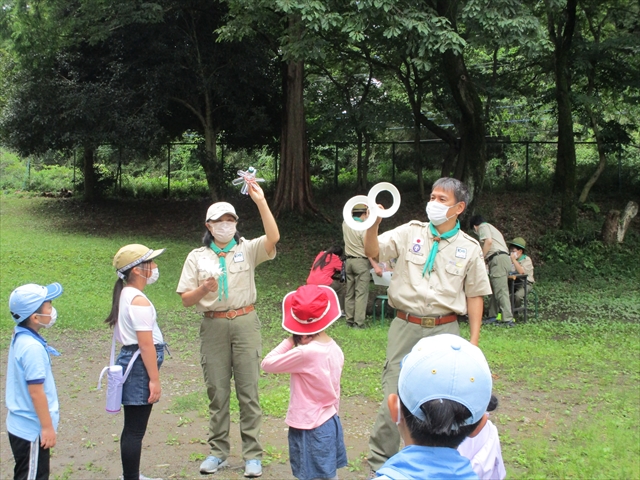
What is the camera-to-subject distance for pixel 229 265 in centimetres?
470

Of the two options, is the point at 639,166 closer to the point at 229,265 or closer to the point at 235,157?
the point at 235,157

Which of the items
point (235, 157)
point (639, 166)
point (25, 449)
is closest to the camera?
point (25, 449)

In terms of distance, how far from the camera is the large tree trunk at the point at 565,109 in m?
14.8

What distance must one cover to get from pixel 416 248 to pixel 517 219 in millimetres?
13258

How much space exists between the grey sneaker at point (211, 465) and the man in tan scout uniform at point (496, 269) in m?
6.18

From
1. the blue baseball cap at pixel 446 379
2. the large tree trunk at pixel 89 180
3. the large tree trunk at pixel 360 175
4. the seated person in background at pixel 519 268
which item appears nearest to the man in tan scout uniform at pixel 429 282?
the blue baseball cap at pixel 446 379

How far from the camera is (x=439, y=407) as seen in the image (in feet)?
6.16

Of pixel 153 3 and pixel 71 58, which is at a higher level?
pixel 153 3

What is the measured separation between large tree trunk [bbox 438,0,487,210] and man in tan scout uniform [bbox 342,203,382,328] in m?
5.02

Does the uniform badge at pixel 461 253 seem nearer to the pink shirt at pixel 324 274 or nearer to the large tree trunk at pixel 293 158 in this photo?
the pink shirt at pixel 324 274

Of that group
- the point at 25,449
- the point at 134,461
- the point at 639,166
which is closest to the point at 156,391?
the point at 134,461

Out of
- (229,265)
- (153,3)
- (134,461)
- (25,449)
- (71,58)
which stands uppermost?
(153,3)

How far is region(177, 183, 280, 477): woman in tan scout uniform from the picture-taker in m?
4.67

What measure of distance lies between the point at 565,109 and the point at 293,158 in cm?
655
